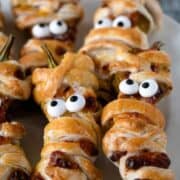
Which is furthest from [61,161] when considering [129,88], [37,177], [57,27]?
[57,27]

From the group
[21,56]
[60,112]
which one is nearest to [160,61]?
[60,112]

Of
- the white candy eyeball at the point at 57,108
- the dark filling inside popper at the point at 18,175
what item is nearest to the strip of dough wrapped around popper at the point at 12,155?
the dark filling inside popper at the point at 18,175

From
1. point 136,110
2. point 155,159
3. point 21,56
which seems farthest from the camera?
point 21,56

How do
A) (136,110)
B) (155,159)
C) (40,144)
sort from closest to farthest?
(155,159)
(136,110)
(40,144)

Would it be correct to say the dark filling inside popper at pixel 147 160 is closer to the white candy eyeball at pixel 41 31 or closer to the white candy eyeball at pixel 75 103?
the white candy eyeball at pixel 75 103

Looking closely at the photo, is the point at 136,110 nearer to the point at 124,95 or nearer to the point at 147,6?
the point at 124,95

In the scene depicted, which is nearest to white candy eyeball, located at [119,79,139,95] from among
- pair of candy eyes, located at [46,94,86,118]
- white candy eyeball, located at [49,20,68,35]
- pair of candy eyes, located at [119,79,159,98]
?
pair of candy eyes, located at [119,79,159,98]

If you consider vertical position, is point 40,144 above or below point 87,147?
below
